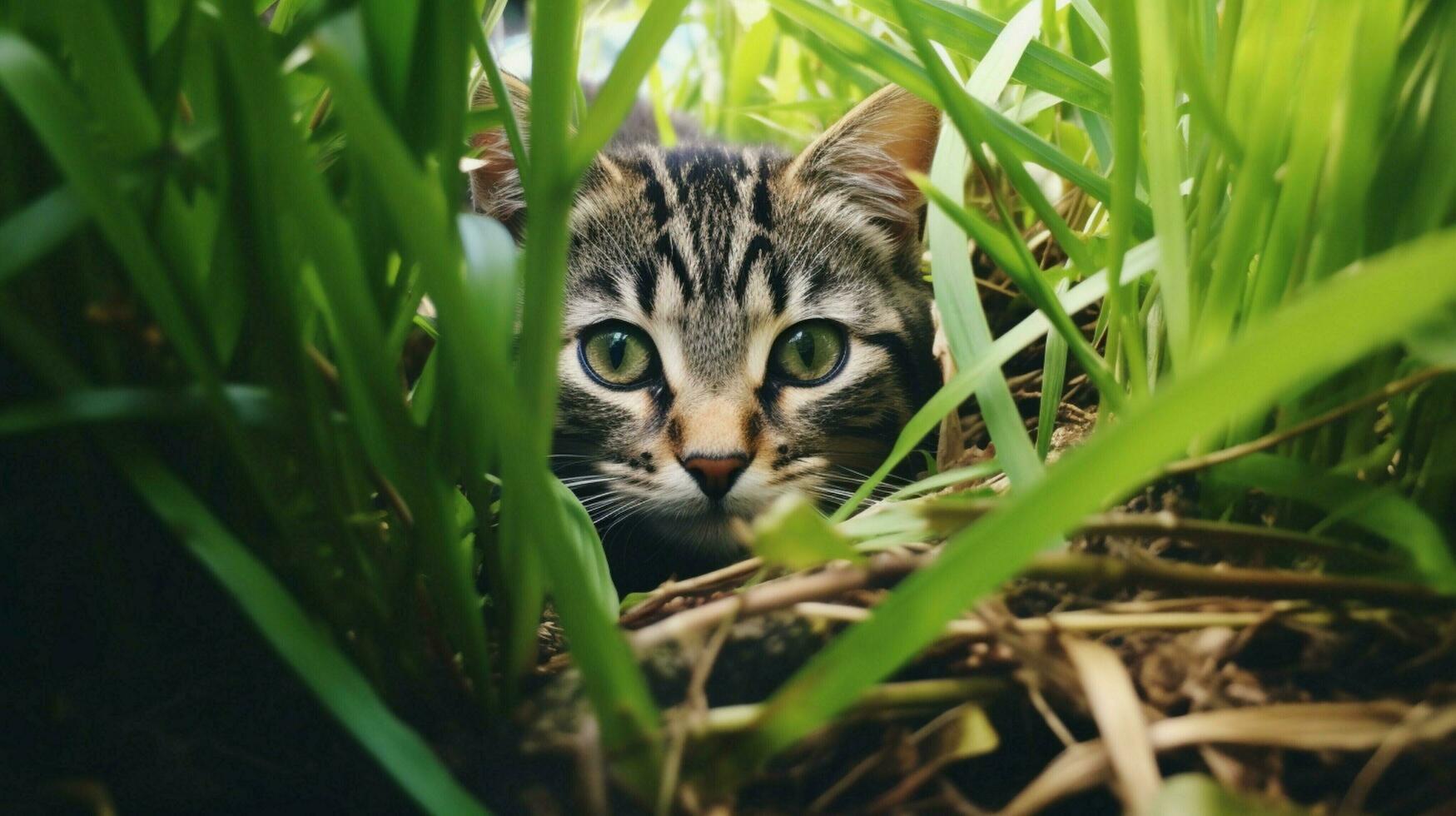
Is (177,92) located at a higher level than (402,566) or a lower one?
higher

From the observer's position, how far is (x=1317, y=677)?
0.37 metres

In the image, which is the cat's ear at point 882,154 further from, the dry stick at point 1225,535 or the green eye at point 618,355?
the dry stick at point 1225,535

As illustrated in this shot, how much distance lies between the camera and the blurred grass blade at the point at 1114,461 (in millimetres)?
226

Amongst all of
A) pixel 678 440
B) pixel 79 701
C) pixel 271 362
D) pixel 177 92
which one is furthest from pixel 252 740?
pixel 678 440

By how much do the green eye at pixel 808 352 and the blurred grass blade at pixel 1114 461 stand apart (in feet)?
2.06

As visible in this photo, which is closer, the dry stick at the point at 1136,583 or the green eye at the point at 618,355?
the dry stick at the point at 1136,583

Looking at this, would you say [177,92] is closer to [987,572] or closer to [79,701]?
[79,701]

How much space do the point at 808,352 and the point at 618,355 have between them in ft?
0.77

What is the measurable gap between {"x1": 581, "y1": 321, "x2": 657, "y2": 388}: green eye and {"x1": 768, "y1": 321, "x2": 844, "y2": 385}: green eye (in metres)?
0.16

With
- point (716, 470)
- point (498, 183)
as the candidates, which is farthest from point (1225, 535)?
point (498, 183)

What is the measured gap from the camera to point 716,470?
78 centimetres

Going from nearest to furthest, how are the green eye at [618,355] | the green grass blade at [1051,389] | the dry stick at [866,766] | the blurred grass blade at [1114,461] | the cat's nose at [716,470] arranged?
the blurred grass blade at [1114,461]
the dry stick at [866,766]
the green grass blade at [1051,389]
the cat's nose at [716,470]
the green eye at [618,355]

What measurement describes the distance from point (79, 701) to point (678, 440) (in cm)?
53

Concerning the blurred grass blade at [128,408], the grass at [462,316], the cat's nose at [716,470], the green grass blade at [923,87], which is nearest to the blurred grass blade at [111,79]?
the grass at [462,316]
